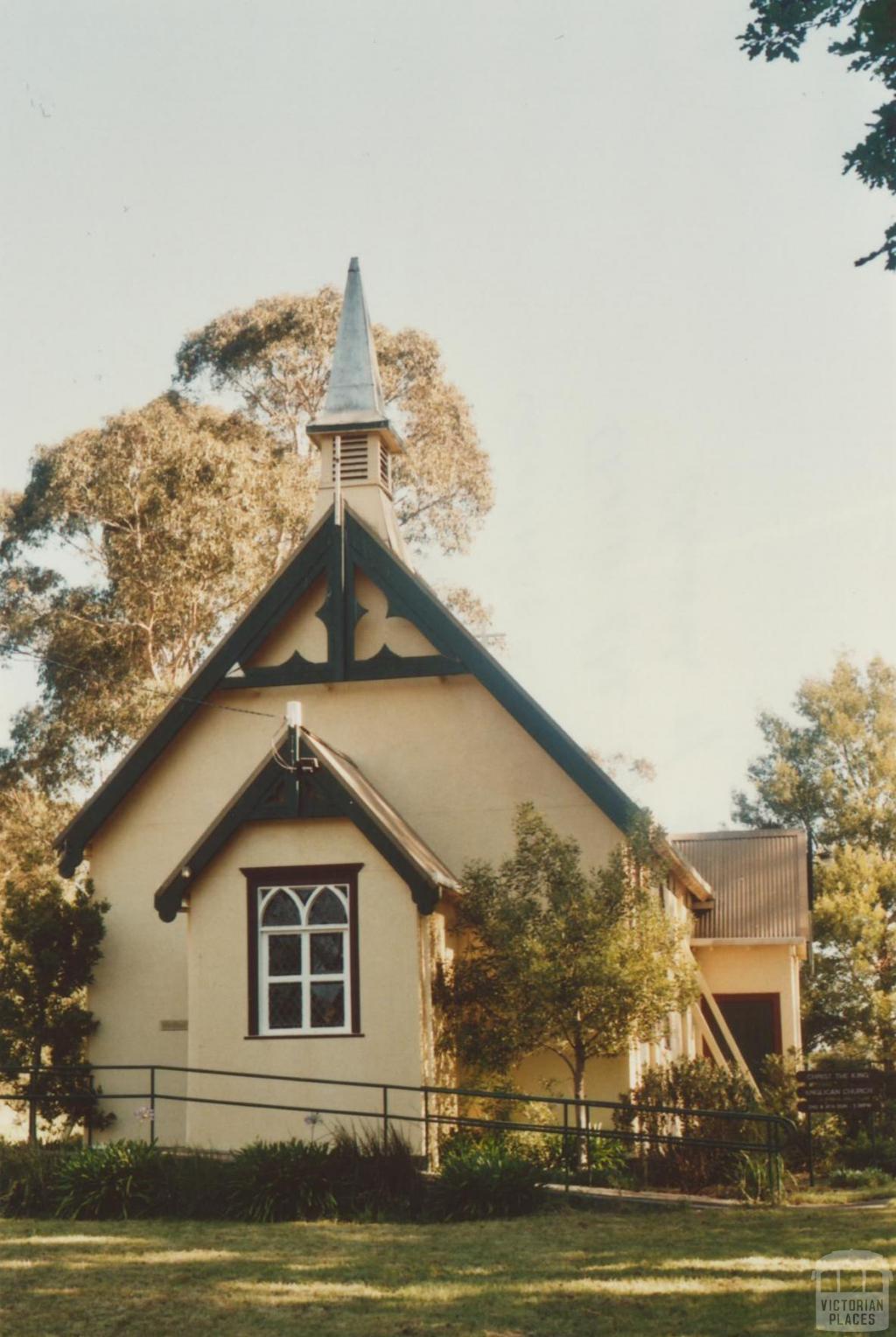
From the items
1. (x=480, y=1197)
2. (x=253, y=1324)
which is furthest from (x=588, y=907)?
(x=253, y=1324)

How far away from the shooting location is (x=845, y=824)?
38562mm

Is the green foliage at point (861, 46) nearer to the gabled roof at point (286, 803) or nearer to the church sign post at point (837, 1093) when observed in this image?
the gabled roof at point (286, 803)

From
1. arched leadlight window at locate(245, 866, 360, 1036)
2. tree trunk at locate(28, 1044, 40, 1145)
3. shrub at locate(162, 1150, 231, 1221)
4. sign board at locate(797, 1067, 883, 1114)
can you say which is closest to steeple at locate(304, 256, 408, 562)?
arched leadlight window at locate(245, 866, 360, 1036)

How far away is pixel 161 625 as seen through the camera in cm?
3522

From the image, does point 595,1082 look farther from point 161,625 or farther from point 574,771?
point 161,625

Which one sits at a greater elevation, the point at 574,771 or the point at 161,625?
the point at 161,625

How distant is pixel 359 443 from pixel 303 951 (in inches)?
337

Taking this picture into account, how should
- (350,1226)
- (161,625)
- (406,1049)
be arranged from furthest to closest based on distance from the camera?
(161,625) < (406,1049) < (350,1226)

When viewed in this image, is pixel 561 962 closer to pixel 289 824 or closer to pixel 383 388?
pixel 289 824

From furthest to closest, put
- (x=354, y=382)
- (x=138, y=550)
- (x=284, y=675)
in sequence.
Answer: (x=138, y=550) < (x=354, y=382) < (x=284, y=675)

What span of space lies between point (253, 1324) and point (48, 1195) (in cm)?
622

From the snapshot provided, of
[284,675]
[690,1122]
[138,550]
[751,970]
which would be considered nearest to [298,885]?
[284,675]

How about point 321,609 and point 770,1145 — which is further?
point 321,609

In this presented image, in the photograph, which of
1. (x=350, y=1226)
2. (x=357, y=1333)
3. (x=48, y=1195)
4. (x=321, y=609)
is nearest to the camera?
(x=357, y=1333)
